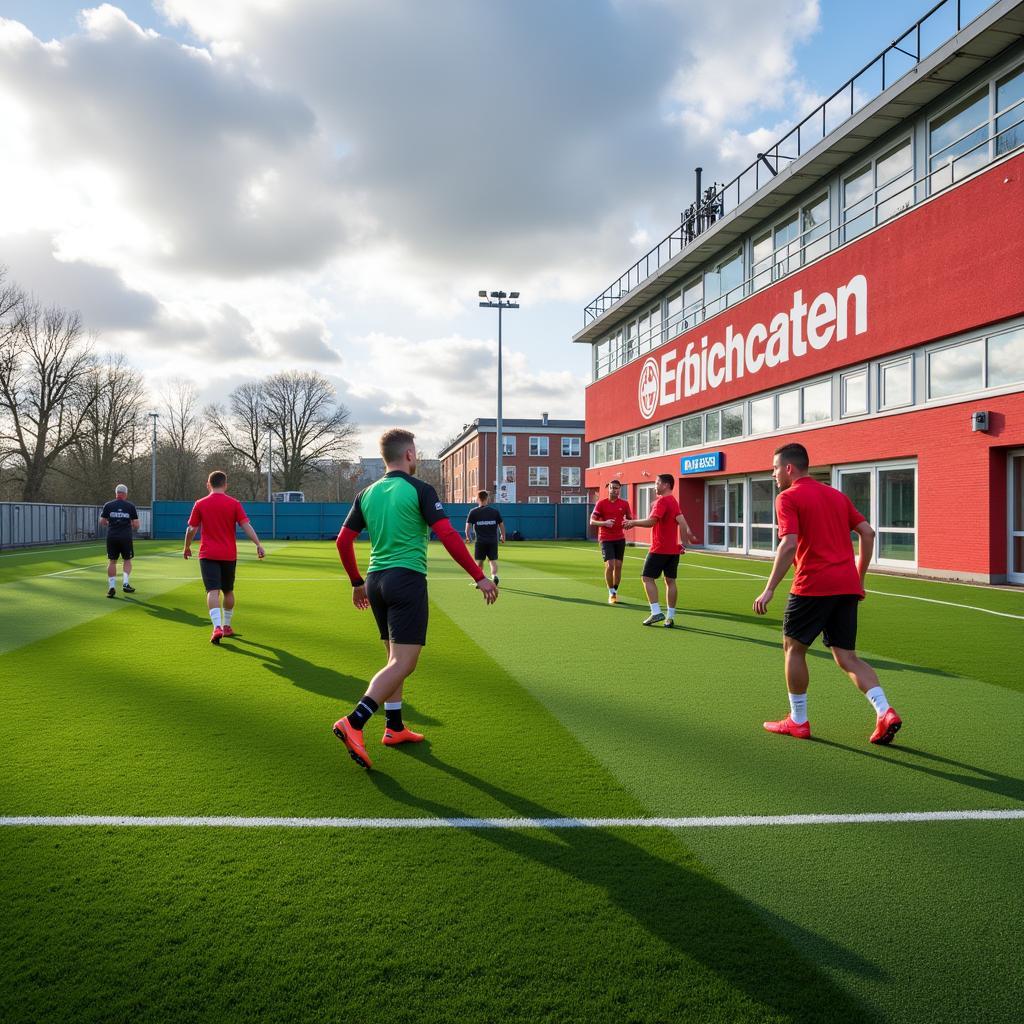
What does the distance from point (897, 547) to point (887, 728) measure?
15.6 m

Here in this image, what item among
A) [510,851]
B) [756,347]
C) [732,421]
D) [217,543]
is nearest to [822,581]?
[510,851]

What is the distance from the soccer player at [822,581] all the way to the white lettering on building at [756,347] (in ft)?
53.9

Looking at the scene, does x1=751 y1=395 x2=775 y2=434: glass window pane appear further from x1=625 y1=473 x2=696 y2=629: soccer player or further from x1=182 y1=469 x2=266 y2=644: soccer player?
x1=182 y1=469 x2=266 y2=644: soccer player

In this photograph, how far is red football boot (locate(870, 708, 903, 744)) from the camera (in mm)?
4971

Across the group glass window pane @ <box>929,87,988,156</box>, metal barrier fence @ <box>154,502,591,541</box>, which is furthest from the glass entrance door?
metal barrier fence @ <box>154,502,591,541</box>

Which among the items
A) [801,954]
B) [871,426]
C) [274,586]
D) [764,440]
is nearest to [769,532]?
[764,440]

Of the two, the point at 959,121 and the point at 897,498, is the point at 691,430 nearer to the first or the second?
the point at 897,498

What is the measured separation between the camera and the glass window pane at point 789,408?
23.0 m

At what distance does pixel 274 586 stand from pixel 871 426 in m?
15.0

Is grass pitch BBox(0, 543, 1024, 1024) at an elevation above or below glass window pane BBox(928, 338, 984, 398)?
below

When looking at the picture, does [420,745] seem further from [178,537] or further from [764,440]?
[178,537]

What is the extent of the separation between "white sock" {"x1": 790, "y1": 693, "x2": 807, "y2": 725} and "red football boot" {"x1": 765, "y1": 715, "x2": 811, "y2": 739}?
0.10 ft

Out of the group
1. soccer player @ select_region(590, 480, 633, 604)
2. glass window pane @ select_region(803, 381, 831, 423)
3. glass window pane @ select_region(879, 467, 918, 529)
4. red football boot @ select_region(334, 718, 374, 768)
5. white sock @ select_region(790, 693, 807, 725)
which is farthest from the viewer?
glass window pane @ select_region(803, 381, 831, 423)

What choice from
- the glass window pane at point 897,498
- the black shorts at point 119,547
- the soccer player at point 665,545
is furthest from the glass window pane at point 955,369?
the black shorts at point 119,547
